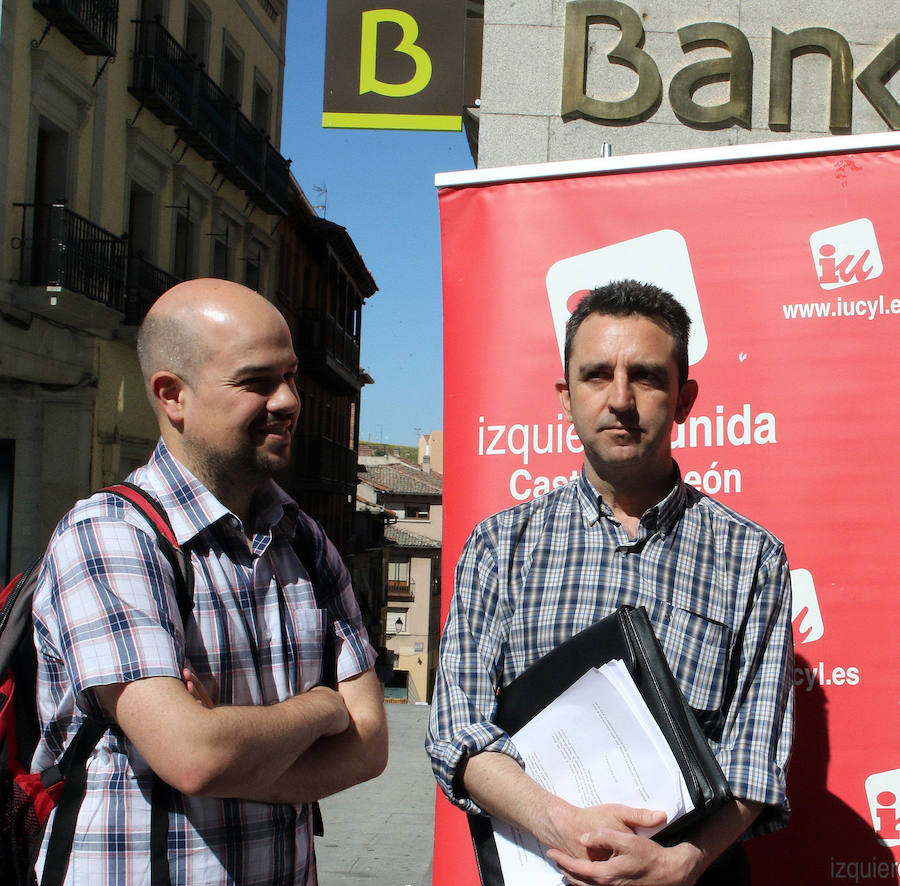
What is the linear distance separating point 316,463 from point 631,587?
96.4 ft

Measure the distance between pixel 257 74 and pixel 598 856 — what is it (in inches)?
912

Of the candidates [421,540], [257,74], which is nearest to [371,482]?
[421,540]

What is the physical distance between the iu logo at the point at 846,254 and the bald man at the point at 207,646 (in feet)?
5.39

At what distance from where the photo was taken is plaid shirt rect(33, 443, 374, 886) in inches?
67.9

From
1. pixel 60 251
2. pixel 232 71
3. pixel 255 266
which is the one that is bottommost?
pixel 60 251

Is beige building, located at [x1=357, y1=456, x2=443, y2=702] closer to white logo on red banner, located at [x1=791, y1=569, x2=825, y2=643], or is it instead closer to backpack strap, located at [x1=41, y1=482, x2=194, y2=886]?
white logo on red banner, located at [x1=791, y1=569, x2=825, y2=643]

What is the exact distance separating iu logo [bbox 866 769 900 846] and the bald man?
4.70ft

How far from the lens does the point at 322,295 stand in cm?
3397

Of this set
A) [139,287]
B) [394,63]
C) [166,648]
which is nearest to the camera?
[166,648]

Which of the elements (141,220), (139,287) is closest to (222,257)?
(141,220)

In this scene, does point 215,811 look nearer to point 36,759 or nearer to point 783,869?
point 36,759

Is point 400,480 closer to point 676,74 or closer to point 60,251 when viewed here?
point 60,251

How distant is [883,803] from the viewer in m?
2.77

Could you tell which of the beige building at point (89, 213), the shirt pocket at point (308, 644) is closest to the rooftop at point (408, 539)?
the beige building at point (89, 213)
